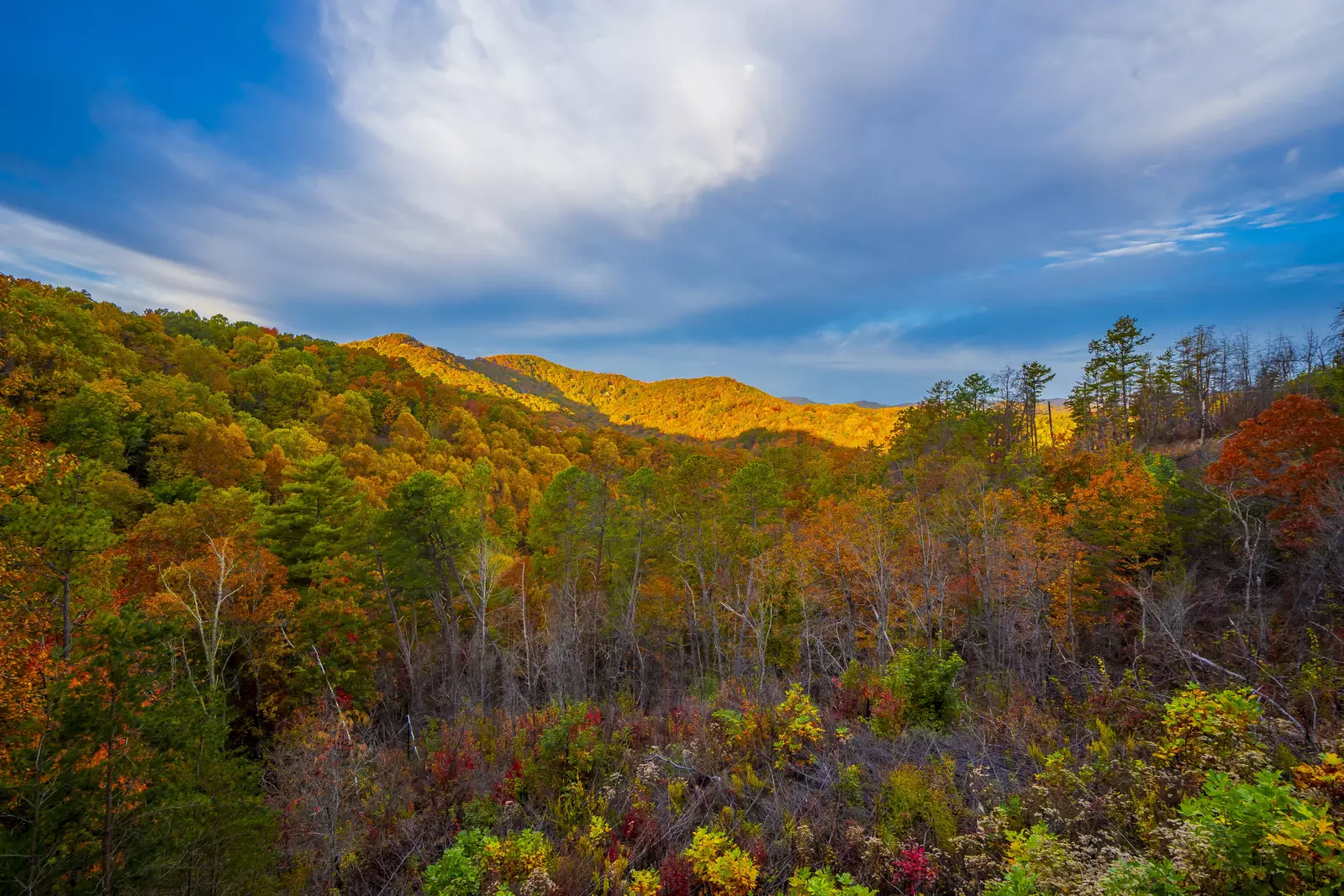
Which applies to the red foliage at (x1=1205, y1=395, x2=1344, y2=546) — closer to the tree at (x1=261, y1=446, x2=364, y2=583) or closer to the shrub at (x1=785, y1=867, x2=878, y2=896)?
the shrub at (x1=785, y1=867, x2=878, y2=896)

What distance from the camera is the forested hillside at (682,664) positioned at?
5312 mm

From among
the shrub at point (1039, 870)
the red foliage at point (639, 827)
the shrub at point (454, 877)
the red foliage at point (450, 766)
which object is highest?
the shrub at point (1039, 870)

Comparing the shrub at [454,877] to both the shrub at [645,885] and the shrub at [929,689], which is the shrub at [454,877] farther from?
the shrub at [929,689]

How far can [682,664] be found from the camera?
30.4 metres

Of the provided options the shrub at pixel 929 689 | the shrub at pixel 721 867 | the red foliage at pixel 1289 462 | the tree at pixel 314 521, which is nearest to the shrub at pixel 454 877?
the shrub at pixel 721 867

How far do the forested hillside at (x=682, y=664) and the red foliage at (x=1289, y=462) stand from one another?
181 mm

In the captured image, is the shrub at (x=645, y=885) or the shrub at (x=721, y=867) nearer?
the shrub at (x=721, y=867)

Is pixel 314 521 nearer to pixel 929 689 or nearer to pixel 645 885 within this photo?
pixel 645 885

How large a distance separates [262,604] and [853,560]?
87.4 feet

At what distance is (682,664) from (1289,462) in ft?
91.4

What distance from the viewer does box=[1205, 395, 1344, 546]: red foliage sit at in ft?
51.4

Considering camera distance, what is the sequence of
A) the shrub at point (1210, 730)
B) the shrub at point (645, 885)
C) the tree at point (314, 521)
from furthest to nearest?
the tree at point (314, 521) → the shrub at point (645, 885) → the shrub at point (1210, 730)

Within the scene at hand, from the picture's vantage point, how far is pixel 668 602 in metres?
32.3

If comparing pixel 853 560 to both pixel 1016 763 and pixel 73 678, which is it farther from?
pixel 73 678
